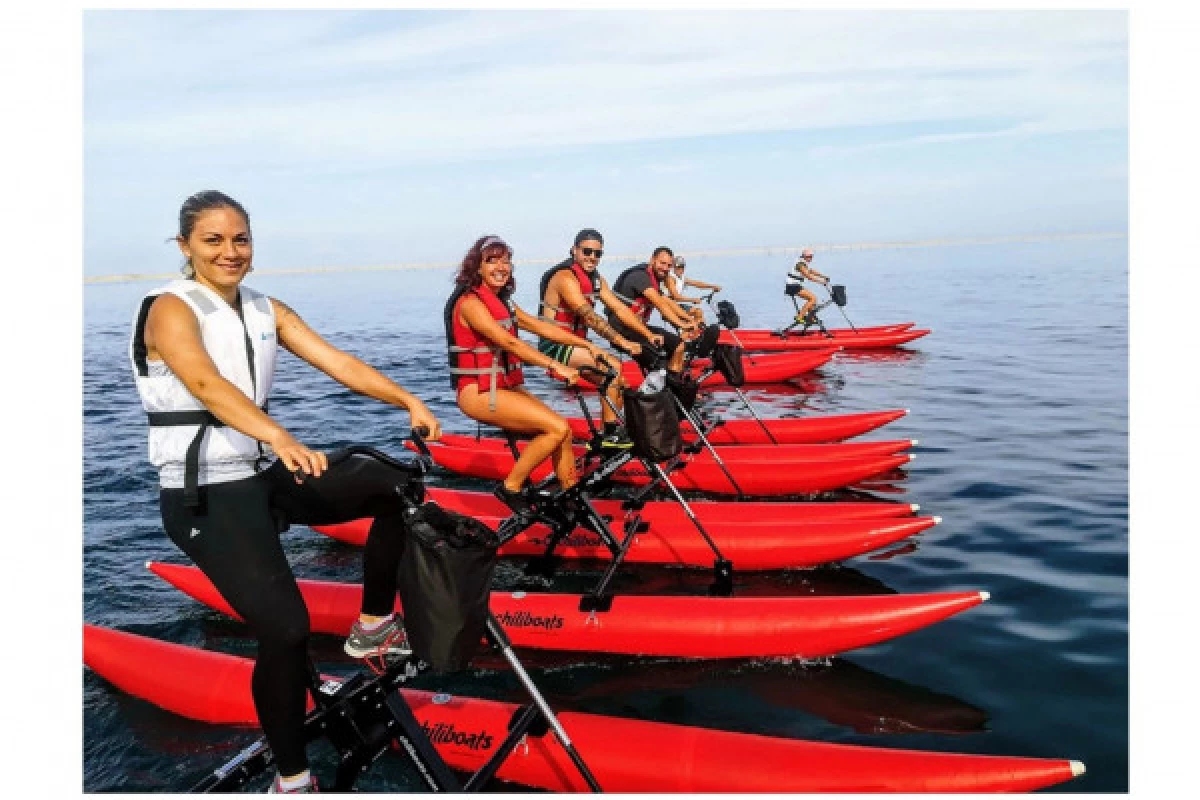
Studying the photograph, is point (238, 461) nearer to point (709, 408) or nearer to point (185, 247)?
point (185, 247)

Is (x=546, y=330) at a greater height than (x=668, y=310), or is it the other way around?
(x=668, y=310)

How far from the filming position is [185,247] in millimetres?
3553

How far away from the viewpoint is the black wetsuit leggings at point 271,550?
3.37m

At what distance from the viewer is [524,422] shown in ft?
22.1

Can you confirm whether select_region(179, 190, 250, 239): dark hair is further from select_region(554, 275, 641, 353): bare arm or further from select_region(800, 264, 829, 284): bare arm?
select_region(800, 264, 829, 284): bare arm

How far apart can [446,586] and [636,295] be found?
9.81 meters

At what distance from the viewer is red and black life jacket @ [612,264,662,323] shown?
40.4ft

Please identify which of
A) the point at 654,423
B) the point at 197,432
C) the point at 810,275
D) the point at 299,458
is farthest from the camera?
the point at 810,275

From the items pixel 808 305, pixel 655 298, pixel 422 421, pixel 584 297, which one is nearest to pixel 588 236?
pixel 584 297

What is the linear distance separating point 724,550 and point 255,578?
491 cm

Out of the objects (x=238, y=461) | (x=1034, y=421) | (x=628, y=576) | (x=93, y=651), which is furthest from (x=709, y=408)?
(x=238, y=461)

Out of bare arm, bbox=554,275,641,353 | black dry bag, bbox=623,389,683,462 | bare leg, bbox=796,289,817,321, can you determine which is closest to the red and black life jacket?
bare arm, bbox=554,275,641,353

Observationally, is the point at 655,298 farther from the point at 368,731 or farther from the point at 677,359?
the point at 368,731

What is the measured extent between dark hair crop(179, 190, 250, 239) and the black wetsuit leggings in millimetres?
1108
